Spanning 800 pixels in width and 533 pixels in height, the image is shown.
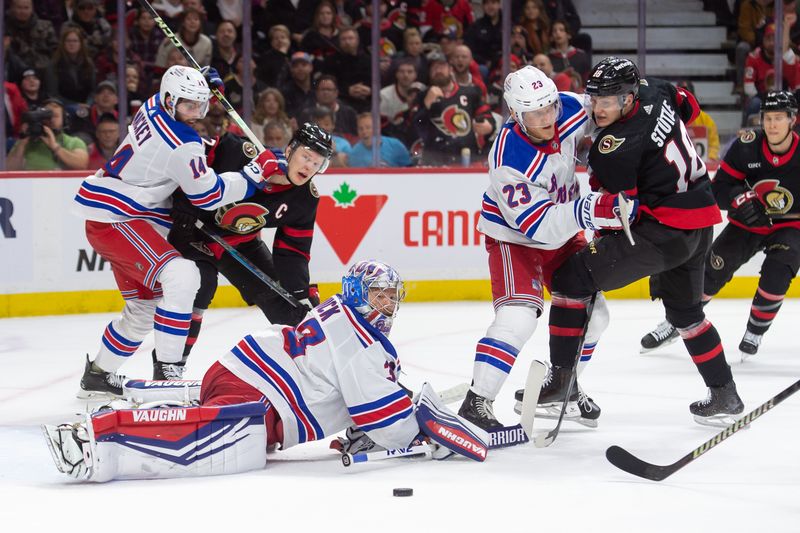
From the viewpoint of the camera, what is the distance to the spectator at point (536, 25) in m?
7.16

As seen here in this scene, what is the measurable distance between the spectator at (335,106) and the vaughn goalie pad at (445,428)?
143 inches

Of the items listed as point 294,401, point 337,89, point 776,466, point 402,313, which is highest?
point 337,89

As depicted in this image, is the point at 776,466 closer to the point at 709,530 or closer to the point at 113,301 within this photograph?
the point at 709,530

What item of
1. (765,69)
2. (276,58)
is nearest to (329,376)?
(276,58)

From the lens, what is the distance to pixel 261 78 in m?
6.70

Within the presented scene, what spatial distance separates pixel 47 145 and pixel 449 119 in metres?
2.20

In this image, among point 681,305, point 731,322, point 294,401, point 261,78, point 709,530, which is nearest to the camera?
point 709,530

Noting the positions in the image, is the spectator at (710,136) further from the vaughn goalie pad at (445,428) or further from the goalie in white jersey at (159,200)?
the vaughn goalie pad at (445,428)

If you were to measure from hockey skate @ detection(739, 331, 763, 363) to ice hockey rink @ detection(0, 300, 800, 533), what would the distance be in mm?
267

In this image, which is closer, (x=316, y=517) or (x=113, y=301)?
(x=316, y=517)

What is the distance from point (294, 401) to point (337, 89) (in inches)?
149

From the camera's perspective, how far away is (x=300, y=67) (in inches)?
268

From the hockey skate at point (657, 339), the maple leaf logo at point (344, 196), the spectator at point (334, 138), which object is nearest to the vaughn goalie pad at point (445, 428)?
the hockey skate at point (657, 339)

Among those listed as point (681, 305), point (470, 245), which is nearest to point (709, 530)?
point (681, 305)
